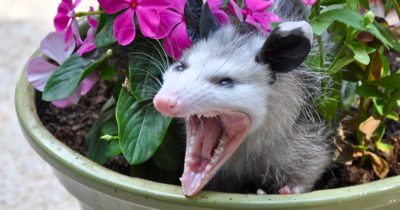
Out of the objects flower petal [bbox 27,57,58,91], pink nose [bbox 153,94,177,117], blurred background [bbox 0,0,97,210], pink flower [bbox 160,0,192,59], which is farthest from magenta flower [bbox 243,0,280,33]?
blurred background [bbox 0,0,97,210]

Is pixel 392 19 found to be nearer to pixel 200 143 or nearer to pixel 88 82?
pixel 200 143

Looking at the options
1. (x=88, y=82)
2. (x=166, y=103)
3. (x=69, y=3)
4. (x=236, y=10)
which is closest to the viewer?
(x=166, y=103)

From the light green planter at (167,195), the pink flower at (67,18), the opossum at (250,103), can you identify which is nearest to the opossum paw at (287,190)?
the opossum at (250,103)

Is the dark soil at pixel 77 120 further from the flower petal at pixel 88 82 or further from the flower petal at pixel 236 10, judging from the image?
the flower petal at pixel 236 10

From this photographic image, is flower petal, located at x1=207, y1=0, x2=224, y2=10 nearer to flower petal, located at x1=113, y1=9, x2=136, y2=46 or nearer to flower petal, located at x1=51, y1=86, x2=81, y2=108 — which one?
flower petal, located at x1=113, y1=9, x2=136, y2=46

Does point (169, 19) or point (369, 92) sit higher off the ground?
point (169, 19)

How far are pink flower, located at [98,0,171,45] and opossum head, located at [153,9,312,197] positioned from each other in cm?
6

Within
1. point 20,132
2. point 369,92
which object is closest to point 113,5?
point 369,92

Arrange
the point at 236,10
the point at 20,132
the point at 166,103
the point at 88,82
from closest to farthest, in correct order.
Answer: the point at 166,103, the point at 236,10, the point at 88,82, the point at 20,132

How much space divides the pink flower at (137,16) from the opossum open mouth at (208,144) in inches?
5.8

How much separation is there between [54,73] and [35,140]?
13 cm

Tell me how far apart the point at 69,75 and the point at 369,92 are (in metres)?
0.54

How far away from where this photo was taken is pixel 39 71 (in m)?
1.05

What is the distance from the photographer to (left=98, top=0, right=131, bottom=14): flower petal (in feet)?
2.72
